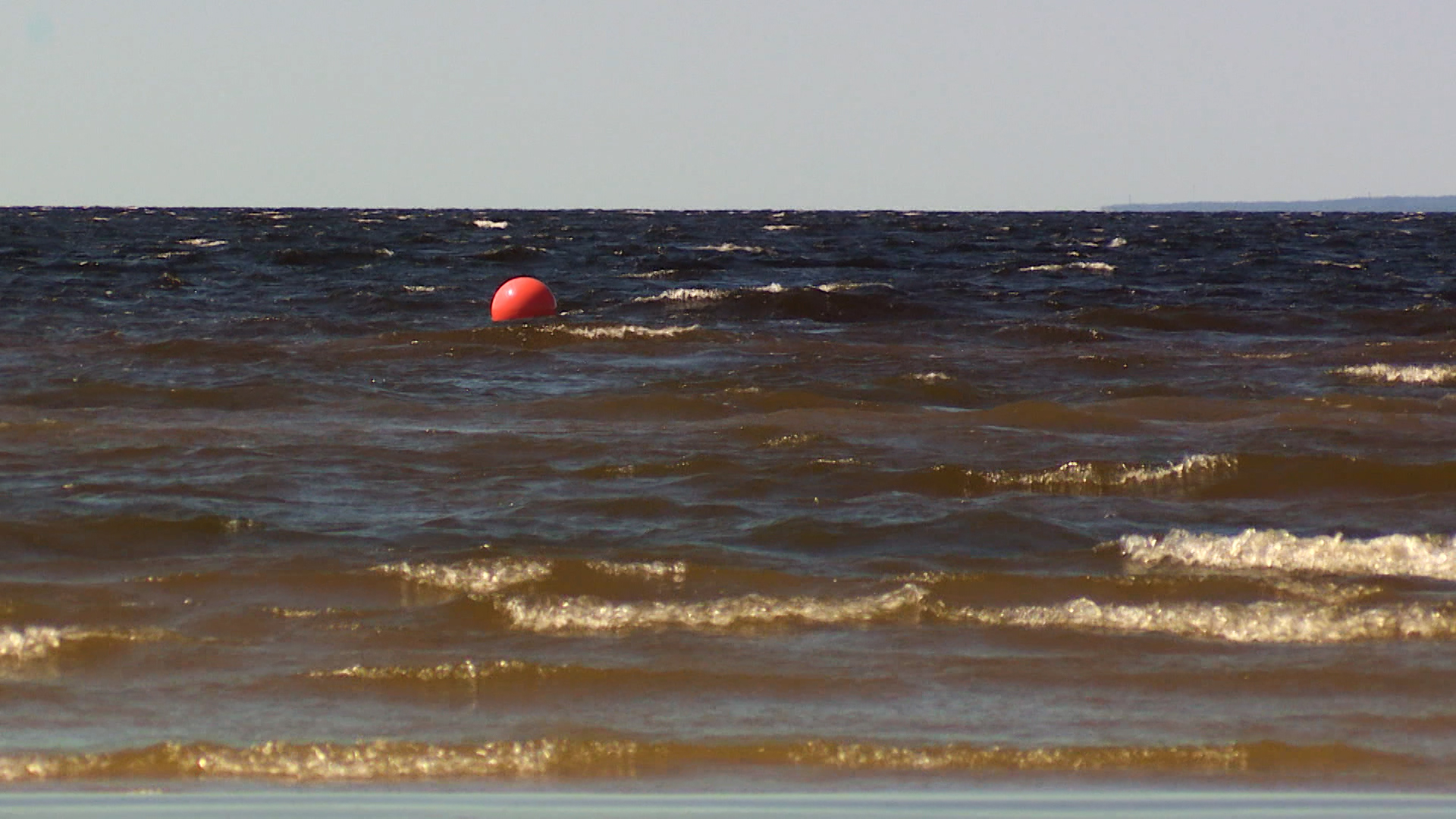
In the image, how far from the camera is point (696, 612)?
6793 millimetres

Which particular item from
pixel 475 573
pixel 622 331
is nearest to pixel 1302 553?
pixel 475 573

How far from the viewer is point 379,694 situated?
226 inches

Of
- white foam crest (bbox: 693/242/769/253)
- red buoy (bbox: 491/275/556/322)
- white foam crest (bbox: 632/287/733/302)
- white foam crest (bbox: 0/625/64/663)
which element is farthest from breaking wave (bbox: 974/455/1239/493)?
white foam crest (bbox: 693/242/769/253)

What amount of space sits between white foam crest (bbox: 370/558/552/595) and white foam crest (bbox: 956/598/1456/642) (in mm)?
1825

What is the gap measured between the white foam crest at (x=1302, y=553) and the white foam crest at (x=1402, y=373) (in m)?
7.15

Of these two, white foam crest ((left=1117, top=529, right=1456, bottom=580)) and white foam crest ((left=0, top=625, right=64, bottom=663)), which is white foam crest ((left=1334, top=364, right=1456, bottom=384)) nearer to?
white foam crest ((left=1117, top=529, right=1456, bottom=580))

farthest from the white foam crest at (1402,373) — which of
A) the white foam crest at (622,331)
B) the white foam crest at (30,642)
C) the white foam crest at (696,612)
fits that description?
the white foam crest at (30,642)

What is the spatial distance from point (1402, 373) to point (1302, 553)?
8.09 metres

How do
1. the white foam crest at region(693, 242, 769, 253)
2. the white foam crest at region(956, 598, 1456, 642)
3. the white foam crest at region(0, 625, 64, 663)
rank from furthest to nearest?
the white foam crest at region(693, 242, 769, 253) → the white foam crest at region(956, 598, 1456, 642) → the white foam crest at region(0, 625, 64, 663)

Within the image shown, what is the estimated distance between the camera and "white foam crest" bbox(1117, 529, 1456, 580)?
7.49 metres

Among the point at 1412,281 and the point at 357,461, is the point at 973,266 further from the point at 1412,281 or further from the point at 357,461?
the point at 357,461

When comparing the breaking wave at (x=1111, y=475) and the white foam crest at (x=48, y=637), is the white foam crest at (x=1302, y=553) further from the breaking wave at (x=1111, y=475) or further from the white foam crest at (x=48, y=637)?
the white foam crest at (x=48, y=637)

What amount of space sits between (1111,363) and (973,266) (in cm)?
1736

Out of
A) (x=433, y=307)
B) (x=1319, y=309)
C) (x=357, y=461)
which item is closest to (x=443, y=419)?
(x=357, y=461)
